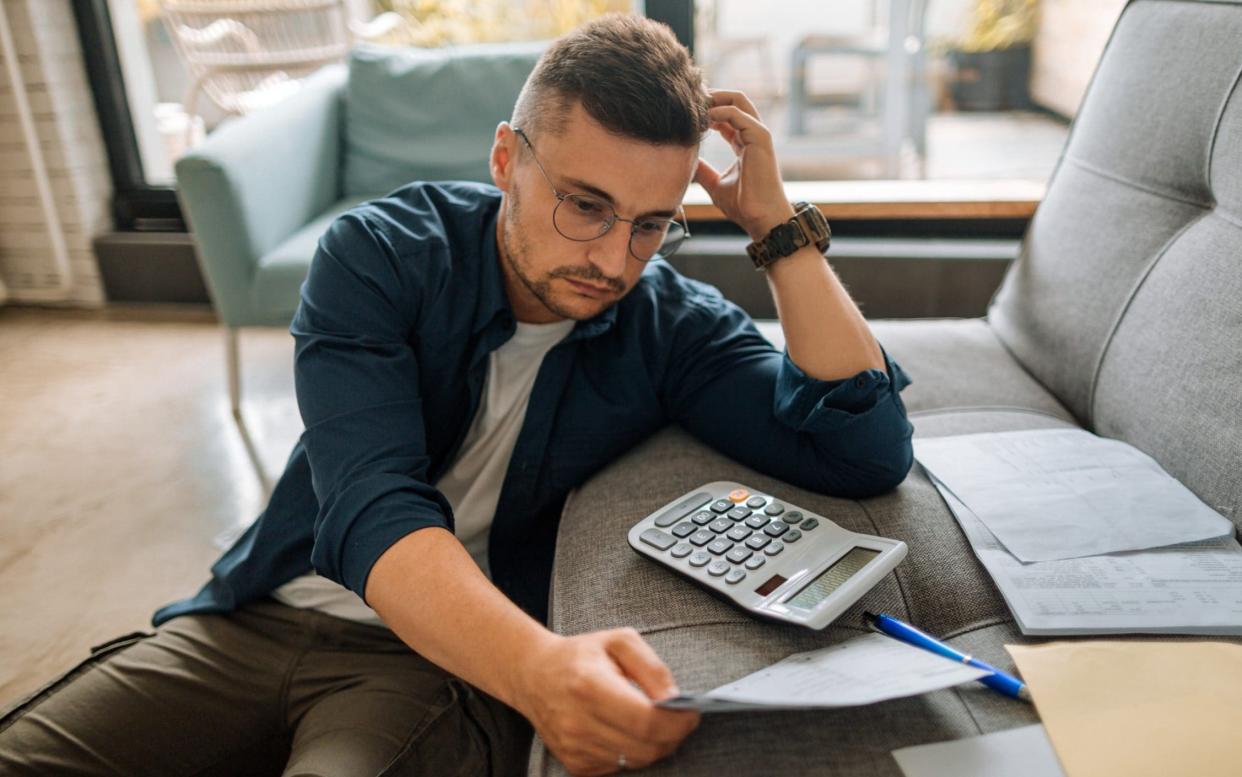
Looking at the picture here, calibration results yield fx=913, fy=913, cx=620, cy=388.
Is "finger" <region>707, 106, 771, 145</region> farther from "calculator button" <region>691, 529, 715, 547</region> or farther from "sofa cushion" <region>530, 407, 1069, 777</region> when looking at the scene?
"calculator button" <region>691, 529, 715, 547</region>

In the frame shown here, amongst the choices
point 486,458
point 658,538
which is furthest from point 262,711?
point 658,538

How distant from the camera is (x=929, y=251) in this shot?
191cm

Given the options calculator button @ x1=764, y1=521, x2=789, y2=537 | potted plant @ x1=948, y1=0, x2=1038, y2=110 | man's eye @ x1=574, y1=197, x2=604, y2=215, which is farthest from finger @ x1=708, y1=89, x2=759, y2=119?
potted plant @ x1=948, y1=0, x2=1038, y2=110

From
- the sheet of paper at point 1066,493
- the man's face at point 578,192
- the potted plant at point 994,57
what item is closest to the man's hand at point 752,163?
the man's face at point 578,192

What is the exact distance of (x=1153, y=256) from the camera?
1.20 m

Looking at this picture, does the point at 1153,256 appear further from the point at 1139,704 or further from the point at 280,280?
the point at 280,280

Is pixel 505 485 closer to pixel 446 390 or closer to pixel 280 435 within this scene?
pixel 446 390

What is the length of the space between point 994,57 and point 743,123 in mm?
1951

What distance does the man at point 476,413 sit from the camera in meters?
0.90

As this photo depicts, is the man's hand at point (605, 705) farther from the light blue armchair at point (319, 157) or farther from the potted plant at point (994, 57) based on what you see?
the potted plant at point (994, 57)

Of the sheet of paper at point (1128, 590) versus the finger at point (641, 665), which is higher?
the finger at point (641, 665)

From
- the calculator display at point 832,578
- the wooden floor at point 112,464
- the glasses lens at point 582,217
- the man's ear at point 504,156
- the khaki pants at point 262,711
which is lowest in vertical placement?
the wooden floor at point 112,464

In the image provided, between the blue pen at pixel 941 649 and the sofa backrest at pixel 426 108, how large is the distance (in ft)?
6.10

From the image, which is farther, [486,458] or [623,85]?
[486,458]
